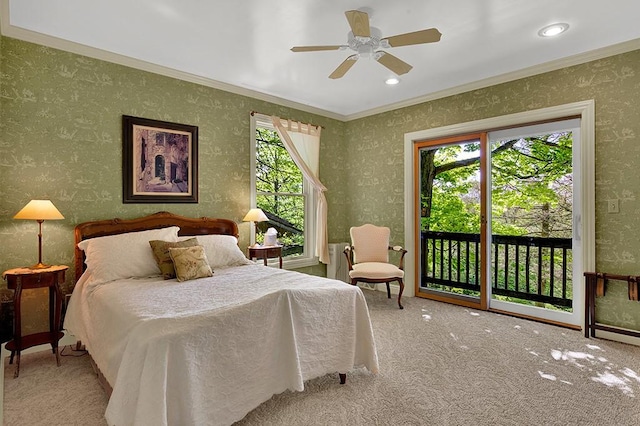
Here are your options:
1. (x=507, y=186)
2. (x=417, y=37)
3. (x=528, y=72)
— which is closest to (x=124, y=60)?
(x=417, y=37)

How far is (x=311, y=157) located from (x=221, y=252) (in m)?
2.16

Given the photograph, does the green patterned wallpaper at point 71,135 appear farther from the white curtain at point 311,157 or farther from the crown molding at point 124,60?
the white curtain at point 311,157

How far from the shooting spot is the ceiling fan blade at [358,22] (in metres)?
2.17

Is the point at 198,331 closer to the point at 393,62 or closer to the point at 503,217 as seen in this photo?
the point at 393,62

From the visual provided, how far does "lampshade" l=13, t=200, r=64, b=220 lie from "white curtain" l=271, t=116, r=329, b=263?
2.69 meters

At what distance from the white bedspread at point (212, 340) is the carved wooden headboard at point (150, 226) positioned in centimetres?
49

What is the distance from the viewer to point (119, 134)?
3338 millimetres

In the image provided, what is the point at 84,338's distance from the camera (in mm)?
2516

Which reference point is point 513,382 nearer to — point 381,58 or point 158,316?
point 158,316

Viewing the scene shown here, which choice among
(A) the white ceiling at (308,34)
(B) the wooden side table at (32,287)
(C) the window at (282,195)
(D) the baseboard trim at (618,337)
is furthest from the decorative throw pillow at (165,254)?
(D) the baseboard trim at (618,337)

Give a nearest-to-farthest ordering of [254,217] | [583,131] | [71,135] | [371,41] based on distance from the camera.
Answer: [371,41], [71,135], [583,131], [254,217]

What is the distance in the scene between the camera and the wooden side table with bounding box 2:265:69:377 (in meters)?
2.49

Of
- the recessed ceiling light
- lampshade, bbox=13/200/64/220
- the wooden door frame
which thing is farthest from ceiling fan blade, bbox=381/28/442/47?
lampshade, bbox=13/200/64/220

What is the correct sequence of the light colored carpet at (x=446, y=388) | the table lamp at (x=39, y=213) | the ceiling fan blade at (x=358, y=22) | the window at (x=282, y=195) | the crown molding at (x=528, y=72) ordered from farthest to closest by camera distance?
the window at (x=282, y=195) → the crown molding at (x=528, y=72) → the table lamp at (x=39, y=213) → the ceiling fan blade at (x=358, y=22) → the light colored carpet at (x=446, y=388)
